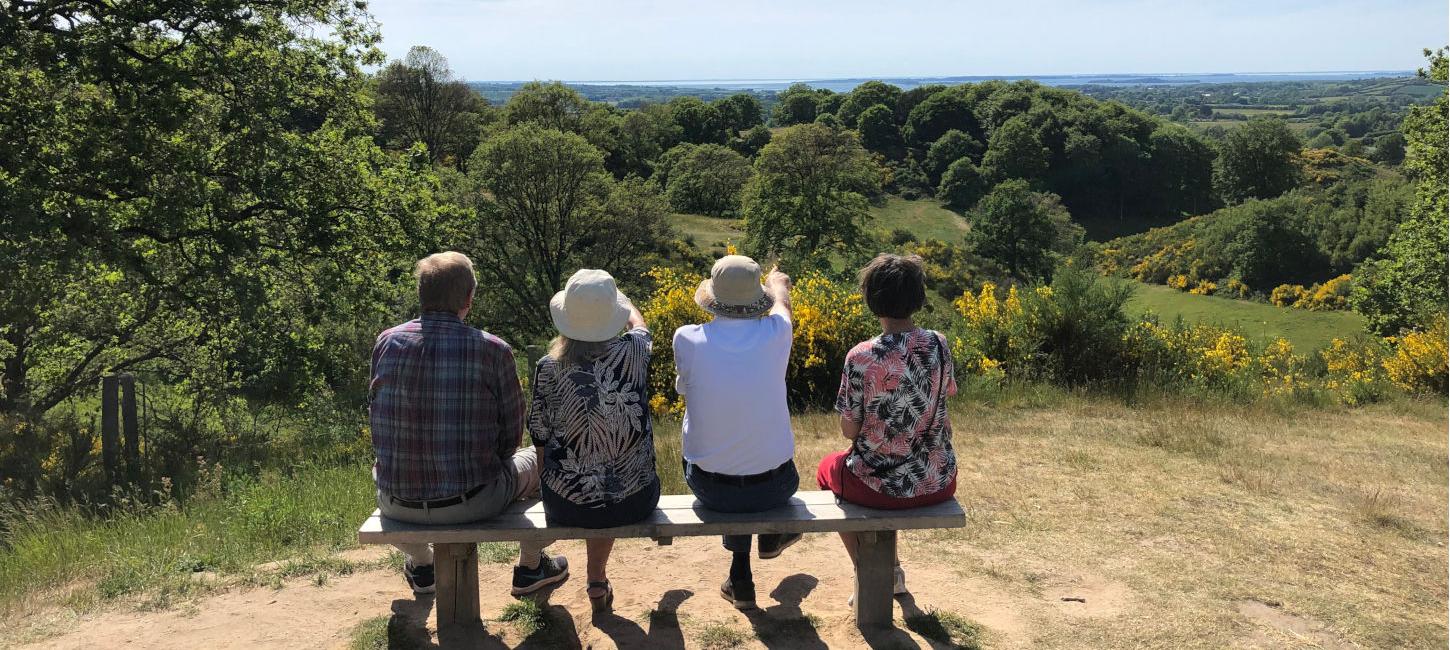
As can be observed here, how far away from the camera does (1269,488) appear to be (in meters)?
6.51

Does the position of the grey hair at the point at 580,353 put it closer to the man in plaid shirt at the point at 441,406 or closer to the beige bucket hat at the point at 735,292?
the man in plaid shirt at the point at 441,406

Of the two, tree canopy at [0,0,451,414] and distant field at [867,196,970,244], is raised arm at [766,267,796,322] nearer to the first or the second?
tree canopy at [0,0,451,414]

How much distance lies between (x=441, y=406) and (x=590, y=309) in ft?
2.26

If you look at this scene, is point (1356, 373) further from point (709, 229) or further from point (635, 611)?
point (709, 229)

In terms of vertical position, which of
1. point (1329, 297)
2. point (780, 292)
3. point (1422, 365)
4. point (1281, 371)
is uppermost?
point (780, 292)

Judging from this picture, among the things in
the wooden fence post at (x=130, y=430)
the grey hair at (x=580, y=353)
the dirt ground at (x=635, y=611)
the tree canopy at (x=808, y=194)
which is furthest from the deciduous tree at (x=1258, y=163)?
the grey hair at (x=580, y=353)

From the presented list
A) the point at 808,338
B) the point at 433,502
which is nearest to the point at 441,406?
the point at 433,502

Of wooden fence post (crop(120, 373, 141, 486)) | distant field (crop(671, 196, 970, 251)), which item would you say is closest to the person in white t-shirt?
wooden fence post (crop(120, 373, 141, 486))

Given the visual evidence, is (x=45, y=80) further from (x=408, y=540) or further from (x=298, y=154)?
(x=408, y=540)

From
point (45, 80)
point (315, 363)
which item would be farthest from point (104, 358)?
point (45, 80)

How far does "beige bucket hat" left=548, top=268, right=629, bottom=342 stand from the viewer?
3469 millimetres

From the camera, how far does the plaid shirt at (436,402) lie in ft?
11.3

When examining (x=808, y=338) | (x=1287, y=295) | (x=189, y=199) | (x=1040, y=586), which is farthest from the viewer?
(x=1287, y=295)

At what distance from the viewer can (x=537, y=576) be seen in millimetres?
4109
